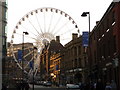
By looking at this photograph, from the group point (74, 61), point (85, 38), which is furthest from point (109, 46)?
point (74, 61)

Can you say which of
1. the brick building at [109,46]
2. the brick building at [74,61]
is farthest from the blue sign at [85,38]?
the brick building at [74,61]

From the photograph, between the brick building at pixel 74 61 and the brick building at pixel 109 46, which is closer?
the brick building at pixel 109 46

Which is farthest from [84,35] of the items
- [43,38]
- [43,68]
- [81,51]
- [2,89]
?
[43,68]

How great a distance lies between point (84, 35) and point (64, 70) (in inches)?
2376

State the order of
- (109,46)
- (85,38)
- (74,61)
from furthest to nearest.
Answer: (74,61)
(109,46)
(85,38)

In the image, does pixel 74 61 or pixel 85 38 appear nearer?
pixel 85 38

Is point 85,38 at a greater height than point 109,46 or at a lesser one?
greater

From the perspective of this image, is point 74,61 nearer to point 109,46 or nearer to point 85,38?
point 109,46

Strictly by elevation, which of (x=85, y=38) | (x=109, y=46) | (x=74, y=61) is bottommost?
(x=74, y=61)

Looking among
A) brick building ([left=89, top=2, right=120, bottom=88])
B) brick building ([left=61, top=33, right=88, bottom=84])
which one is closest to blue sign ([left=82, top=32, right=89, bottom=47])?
brick building ([left=89, top=2, right=120, bottom=88])

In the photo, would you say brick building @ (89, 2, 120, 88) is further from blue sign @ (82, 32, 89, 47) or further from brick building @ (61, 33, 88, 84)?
brick building @ (61, 33, 88, 84)

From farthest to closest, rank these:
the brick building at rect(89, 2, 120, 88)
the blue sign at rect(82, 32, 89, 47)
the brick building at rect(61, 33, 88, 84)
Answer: the brick building at rect(61, 33, 88, 84), the blue sign at rect(82, 32, 89, 47), the brick building at rect(89, 2, 120, 88)

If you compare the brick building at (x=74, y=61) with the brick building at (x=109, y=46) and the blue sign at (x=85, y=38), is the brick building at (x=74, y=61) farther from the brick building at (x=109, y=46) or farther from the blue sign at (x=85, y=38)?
the blue sign at (x=85, y=38)

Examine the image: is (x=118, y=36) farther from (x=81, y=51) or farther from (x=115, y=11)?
Result: (x=81, y=51)
